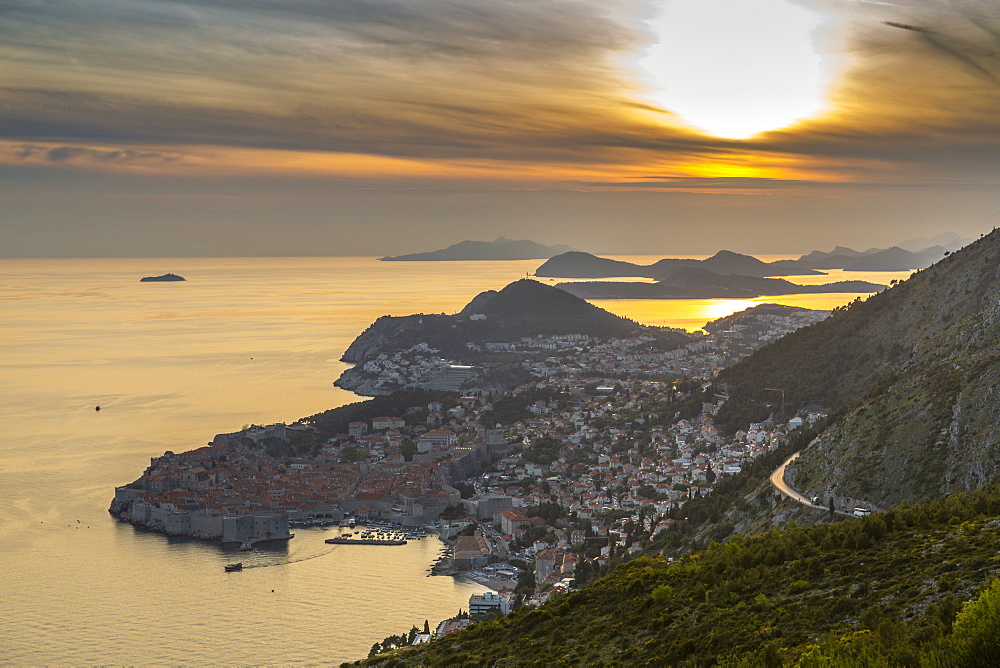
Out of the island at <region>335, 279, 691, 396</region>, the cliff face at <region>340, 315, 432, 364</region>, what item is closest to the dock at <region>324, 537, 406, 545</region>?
the island at <region>335, 279, 691, 396</region>

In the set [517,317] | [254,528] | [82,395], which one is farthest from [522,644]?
[517,317]

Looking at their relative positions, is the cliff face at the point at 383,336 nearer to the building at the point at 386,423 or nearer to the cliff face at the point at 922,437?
the building at the point at 386,423

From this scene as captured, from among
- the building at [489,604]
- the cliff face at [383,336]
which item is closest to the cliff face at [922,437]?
the building at [489,604]

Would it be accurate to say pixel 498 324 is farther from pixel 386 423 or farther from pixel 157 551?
pixel 157 551

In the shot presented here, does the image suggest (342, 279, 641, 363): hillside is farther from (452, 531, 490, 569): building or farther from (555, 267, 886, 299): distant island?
(555, 267, 886, 299): distant island

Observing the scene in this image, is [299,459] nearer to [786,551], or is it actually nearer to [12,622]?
[12,622]

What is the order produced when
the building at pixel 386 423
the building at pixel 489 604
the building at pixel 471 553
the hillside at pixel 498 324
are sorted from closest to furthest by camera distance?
the building at pixel 489 604 → the building at pixel 471 553 → the building at pixel 386 423 → the hillside at pixel 498 324

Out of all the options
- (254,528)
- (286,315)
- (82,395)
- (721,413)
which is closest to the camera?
(254,528)

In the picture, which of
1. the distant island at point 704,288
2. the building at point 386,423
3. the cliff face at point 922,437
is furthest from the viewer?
the distant island at point 704,288
